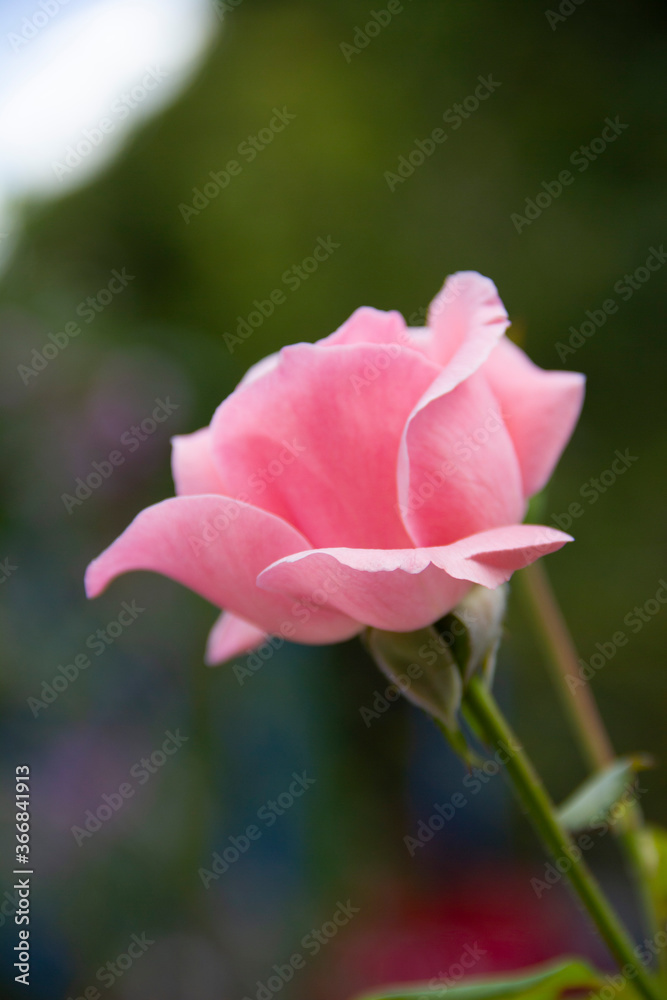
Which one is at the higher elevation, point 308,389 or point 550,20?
point 550,20

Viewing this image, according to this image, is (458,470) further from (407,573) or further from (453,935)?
(453,935)

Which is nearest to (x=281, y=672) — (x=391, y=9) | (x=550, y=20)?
(x=550, y=20)

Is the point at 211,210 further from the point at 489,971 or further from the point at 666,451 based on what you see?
the point at 489,971

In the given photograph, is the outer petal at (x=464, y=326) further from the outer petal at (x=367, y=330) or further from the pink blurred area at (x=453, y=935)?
the pink blurred area at (x=453, y=935)

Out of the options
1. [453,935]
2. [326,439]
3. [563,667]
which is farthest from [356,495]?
[453,935]

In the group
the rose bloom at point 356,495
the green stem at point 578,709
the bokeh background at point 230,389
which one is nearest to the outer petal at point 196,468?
the rose bloom at point 356,495

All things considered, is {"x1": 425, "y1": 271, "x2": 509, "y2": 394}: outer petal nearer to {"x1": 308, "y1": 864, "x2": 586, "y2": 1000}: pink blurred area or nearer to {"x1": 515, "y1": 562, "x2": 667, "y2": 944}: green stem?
{"x1": 515, "y1": 562, "x2": 667, "y2": 944}: green stem

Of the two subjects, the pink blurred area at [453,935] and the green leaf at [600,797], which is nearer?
the green leaf at [600,797]
